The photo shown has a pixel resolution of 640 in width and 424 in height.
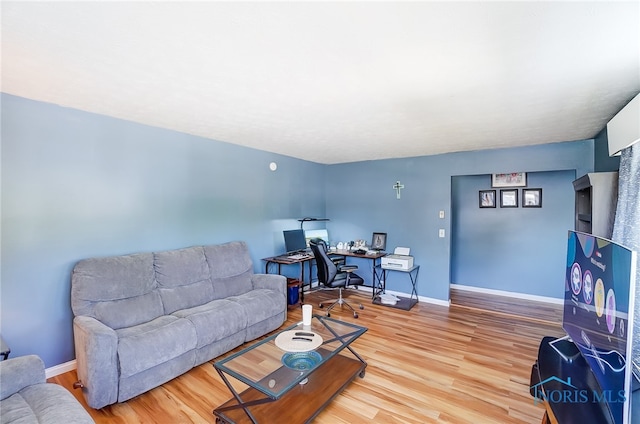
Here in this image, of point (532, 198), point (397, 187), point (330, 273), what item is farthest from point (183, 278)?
point (532, 198)

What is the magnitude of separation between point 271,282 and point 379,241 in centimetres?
223

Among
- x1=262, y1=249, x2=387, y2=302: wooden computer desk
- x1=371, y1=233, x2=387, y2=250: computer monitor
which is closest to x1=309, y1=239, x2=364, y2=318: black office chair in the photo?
x1=262, y1=249, x2=387, y2=302: wooden computer desk

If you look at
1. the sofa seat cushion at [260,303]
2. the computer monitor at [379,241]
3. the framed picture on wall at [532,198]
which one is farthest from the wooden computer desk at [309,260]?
the framed picture on wall at [532,198]

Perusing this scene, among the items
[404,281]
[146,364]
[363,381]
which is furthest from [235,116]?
[404,281]

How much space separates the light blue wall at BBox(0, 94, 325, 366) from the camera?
7.45ft

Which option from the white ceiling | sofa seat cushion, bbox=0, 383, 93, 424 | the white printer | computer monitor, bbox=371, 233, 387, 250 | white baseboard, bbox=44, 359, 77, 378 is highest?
the white ceiling

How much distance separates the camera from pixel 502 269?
16.4 feet

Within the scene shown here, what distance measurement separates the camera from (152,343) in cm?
223

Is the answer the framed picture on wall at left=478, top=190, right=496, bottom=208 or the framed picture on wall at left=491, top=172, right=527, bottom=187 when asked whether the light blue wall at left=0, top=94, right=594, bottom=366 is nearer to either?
the framed picture on wall at left=491, top=172, right=527, bottom=187

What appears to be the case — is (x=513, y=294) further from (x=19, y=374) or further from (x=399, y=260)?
(x=19, y=374)

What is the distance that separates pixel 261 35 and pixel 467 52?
110 cm

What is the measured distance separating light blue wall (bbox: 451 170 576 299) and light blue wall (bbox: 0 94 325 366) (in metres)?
4.23

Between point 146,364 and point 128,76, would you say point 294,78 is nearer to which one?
point 128,76

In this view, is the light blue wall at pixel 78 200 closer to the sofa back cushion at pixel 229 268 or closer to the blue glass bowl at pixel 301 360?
the sofa back cushion at pixel 229 268
